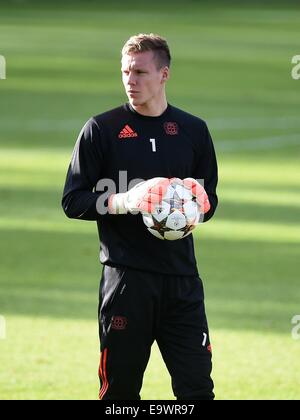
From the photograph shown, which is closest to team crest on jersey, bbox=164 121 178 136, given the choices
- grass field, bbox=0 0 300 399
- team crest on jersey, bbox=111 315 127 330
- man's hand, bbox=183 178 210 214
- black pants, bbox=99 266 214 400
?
man's hand, bbox=183 178 210 214

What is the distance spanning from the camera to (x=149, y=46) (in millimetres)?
7922

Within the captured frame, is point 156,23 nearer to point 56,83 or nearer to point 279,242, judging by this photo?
point 56,83

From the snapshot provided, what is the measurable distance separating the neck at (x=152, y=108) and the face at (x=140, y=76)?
0.06 metres

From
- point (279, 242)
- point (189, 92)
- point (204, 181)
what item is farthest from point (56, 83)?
point (204, 181)

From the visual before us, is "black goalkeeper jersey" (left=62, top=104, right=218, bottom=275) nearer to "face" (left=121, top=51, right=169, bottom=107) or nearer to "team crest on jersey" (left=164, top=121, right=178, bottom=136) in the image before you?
"team crest on jersey" (left=164, top=121, right=178, bottom=136)

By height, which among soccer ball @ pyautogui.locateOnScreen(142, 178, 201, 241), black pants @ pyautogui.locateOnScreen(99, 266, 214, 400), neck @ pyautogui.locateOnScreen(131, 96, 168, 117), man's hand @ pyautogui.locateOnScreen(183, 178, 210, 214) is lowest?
black pants @ pyautogui.locateOnScreen(99, 266, 214, 400)

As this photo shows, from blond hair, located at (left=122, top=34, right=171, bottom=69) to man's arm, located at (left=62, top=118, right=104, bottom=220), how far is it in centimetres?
45

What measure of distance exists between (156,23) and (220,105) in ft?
56.5

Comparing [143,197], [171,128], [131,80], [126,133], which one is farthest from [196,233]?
[143,197]

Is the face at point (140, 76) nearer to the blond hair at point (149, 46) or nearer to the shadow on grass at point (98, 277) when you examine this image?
the blond hair at point (149, 46)

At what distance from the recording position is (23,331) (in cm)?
1156

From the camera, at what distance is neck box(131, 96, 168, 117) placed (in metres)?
7.97

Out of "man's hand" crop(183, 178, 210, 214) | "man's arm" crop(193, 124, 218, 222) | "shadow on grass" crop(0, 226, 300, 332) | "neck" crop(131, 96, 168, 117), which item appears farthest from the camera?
"shadow on grass" crop(0, 226, 300, 332)

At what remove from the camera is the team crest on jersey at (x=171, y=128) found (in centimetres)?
800
